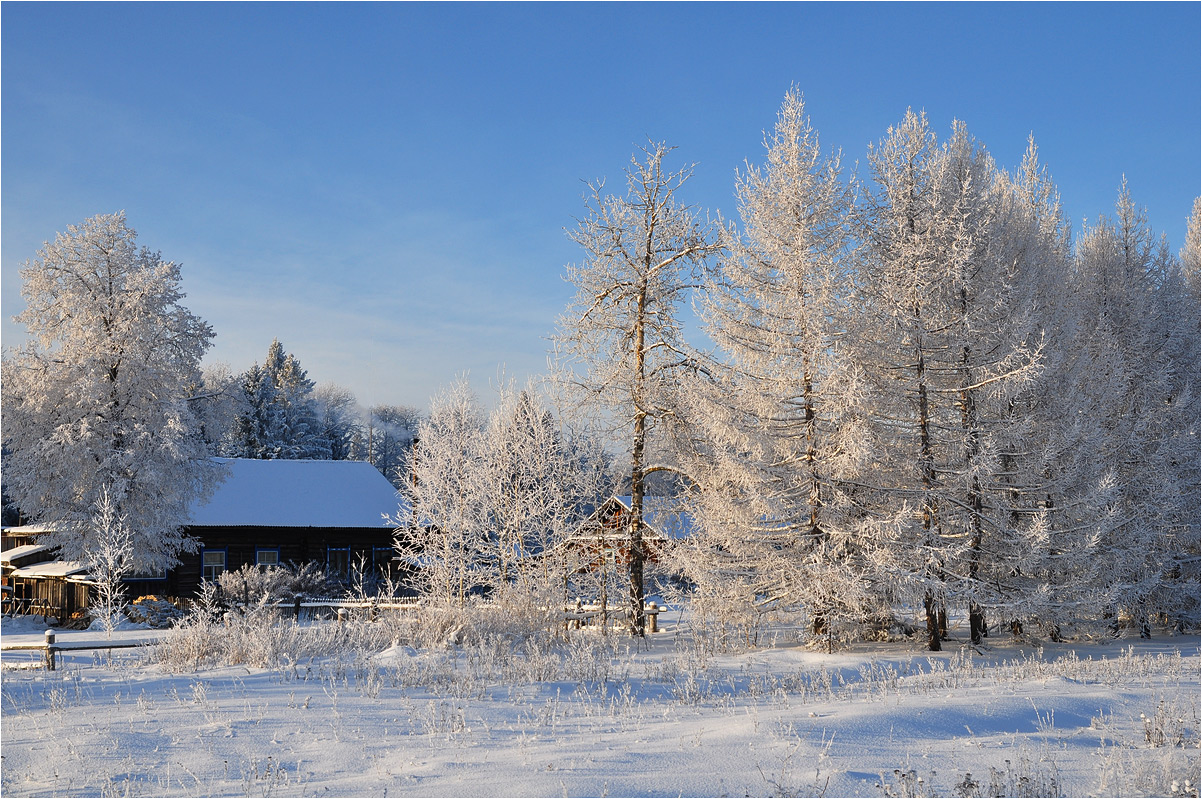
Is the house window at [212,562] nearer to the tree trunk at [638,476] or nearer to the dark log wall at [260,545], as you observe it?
the dark log wall at [260,545]

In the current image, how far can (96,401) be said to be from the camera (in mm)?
26578

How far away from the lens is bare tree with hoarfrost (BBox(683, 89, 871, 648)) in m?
15.3

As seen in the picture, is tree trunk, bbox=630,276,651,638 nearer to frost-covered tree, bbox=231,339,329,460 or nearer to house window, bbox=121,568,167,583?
house window, bbox=121,568,167,583

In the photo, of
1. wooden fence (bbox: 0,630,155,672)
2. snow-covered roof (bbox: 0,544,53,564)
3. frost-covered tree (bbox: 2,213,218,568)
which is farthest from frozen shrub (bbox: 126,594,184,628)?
wooden fence (bbox: 0,630,155,672)

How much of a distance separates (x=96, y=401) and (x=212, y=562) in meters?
8.70

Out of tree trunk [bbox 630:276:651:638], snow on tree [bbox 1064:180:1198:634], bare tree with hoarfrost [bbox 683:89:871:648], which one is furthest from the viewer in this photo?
tree trunk [bbox 630:276:651:638]

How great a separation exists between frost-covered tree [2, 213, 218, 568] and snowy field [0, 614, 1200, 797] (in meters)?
16.3

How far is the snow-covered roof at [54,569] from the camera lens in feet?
95.6

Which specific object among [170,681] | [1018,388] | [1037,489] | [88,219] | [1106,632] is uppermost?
[88,219]

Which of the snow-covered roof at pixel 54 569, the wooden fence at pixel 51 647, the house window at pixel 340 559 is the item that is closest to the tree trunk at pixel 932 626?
the wooden fence at pixel 51 647

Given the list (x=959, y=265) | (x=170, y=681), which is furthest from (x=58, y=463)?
(x=959, y=265)

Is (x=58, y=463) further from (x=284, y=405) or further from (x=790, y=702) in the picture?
(x=284, y=405)

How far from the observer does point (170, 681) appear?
11.1 m

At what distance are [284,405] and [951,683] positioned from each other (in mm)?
57377
